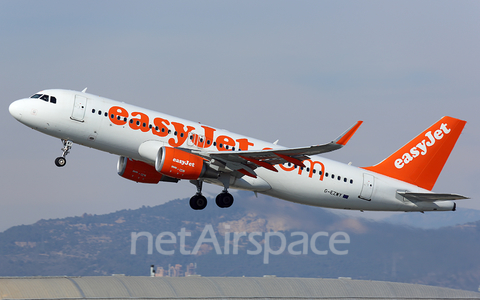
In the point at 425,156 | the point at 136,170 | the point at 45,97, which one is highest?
the point at 425,156

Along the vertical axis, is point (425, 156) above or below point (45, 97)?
above

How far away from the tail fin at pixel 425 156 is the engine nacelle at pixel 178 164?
42.0 ft

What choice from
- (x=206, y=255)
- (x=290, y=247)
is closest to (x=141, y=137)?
(x=290, y=247)

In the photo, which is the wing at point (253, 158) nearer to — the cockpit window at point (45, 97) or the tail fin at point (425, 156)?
the cockpit window at point (45, 97)

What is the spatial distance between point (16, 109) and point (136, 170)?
8.61 meters

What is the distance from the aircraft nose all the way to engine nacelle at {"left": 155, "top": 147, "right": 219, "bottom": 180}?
25.1ft

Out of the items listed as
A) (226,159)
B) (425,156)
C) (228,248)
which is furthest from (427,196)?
(228,248)

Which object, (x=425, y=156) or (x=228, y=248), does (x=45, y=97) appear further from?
(x=228, y=248)

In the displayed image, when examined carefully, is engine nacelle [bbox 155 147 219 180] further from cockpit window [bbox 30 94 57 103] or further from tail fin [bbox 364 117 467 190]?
tail fin [bbox 364 117 467 190]

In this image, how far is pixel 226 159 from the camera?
118 feet

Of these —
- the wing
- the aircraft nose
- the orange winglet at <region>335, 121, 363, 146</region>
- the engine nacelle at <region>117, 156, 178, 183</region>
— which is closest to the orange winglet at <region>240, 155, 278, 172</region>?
the wing

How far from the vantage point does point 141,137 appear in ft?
115

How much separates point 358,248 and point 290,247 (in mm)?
21183

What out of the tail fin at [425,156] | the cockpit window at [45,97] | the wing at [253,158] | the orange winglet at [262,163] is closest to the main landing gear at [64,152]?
the cockpit window at [45,97]
